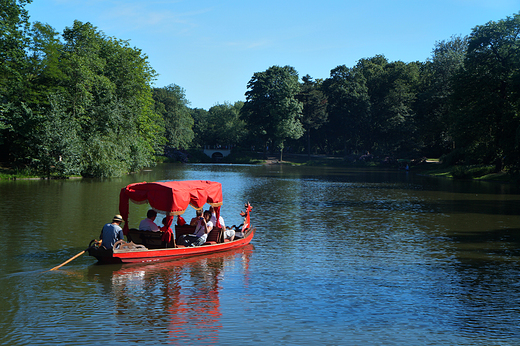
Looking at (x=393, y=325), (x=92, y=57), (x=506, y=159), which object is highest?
(x=92, y=57)

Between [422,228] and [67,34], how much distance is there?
183 ft

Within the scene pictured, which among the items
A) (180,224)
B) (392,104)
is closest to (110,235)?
(180,224)

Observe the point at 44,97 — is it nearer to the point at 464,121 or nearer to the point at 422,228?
the point at 422,228

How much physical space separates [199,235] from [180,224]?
230cm

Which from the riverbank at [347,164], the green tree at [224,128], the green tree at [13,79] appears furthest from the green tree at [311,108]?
the green tree at [13,79]

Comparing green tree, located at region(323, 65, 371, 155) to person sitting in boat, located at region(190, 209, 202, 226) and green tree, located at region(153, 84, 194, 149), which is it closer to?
green tree, located at region(153, 84, 194, 149)

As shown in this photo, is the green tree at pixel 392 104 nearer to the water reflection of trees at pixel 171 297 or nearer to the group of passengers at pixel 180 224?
the group of passengers at pixel 180 224

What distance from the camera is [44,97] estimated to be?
2334 inches

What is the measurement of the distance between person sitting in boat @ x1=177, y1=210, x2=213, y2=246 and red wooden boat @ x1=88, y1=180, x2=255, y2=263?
0.27 m

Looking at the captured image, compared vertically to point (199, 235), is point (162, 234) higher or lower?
higher

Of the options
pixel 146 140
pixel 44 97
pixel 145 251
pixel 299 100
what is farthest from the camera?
pixel 299 100

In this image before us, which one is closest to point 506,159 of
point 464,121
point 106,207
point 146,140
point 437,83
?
point 464,121

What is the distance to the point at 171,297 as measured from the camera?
560 inches

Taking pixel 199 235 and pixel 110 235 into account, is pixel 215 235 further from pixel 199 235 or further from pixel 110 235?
pixel 110 235
